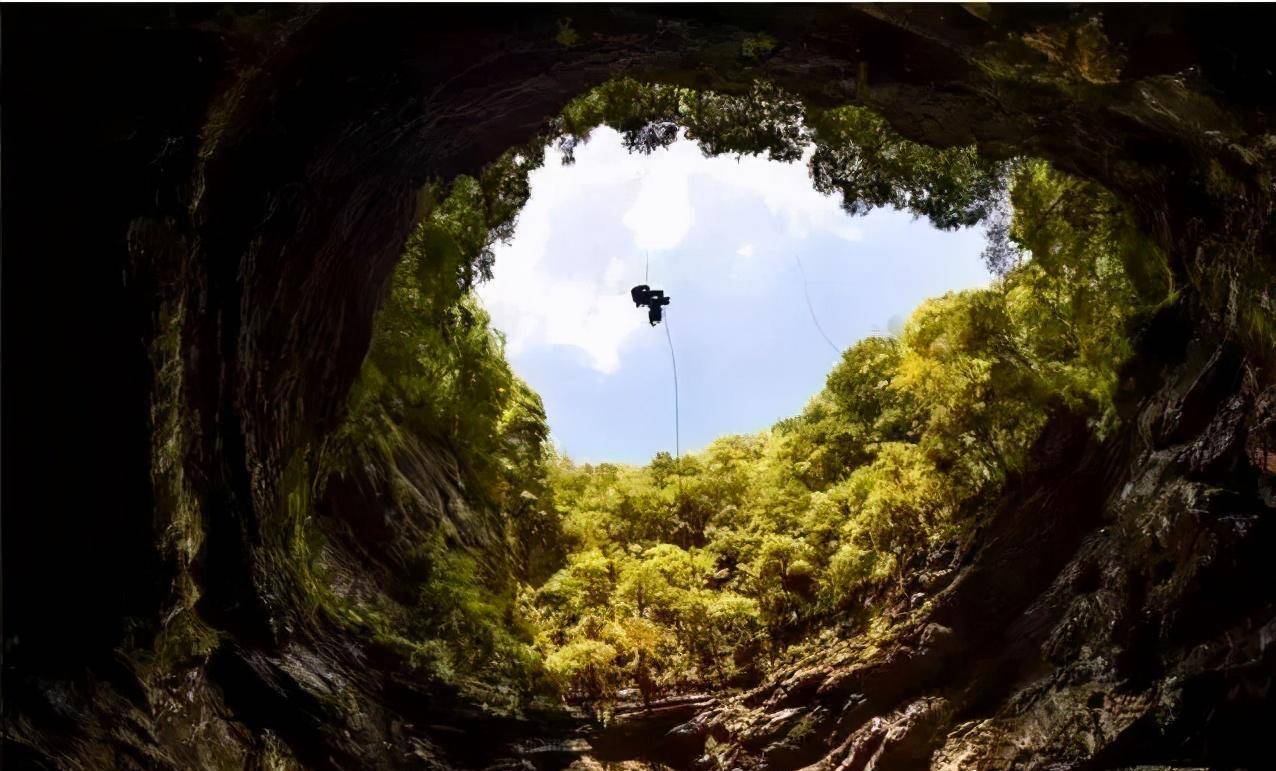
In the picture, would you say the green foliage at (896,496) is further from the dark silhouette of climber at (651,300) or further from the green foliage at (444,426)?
the dark silhouette of climber at (651,300)

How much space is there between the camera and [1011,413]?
1048 cm

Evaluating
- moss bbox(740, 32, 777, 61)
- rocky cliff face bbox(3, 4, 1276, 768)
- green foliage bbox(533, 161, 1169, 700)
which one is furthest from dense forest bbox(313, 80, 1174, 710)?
moss bbox(740, 32, 777, 61)

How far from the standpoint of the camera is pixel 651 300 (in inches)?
473

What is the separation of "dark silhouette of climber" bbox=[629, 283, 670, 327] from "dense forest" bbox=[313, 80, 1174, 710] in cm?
245

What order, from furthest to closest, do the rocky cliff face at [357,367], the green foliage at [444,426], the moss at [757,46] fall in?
the green foliage at [444,426] → the moss at [757,46] → the rocky cliff face at [357,367]

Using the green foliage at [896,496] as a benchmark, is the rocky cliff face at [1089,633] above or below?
below

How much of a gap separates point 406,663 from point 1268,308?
10.3m

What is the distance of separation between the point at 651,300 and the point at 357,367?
15.7ft

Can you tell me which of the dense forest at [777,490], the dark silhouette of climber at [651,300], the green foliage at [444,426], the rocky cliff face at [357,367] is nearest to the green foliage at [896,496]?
the dense forest at [777,490]

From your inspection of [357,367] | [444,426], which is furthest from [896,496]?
[357,367]

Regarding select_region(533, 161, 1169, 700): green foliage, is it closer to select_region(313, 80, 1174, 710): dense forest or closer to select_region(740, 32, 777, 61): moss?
select_region(313, 80, 1174, 710): dense forest

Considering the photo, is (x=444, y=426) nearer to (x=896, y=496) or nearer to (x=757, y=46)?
→ (x=896, y=496)

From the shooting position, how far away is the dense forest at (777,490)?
9.63m

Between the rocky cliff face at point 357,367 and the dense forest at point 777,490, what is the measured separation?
0.63m
